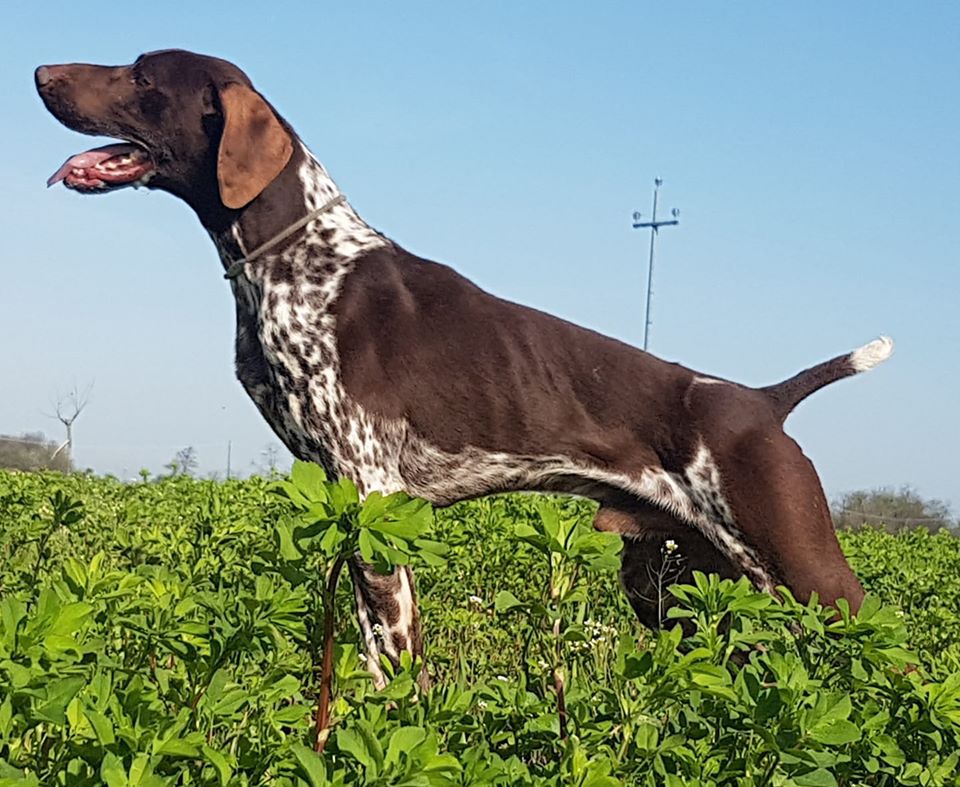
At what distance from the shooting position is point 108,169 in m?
5.06

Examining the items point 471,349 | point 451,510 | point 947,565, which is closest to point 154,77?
point 471,349

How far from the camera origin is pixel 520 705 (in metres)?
2.17

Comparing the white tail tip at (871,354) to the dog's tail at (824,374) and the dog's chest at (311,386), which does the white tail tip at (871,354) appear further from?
the dog's chest at (311,386)

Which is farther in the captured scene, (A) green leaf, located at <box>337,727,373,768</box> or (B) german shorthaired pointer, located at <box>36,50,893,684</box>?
(B) german shorthaired pointer, located at <box>36,50,893,684</box>

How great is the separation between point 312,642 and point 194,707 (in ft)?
3.29

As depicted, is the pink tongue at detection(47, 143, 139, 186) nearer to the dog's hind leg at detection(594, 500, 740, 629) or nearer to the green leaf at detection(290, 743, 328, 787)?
the dog's hind leg at detection(594, 500, 740, 629)

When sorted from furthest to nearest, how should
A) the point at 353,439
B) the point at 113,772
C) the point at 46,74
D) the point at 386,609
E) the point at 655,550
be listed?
the point at 46,74
the point at 655,550
the point at 353,439
the point at 386,609
the point at 113,772

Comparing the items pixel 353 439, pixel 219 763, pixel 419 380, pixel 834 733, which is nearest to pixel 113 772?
pixel 219 763

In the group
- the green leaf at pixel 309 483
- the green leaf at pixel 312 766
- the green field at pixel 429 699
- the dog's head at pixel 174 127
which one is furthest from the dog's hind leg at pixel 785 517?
the green leaf at pixel 312 766

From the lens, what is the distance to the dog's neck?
4867 millimetres

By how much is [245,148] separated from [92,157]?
701 mm

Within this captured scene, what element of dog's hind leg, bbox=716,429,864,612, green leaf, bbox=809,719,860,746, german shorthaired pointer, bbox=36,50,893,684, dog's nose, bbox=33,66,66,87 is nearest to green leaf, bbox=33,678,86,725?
green leaf, bbox=809,719,860,746

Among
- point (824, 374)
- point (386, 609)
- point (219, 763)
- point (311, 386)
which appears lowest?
point (386, 609)

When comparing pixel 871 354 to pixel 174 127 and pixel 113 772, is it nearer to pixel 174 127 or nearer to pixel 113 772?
pixel 174 127
